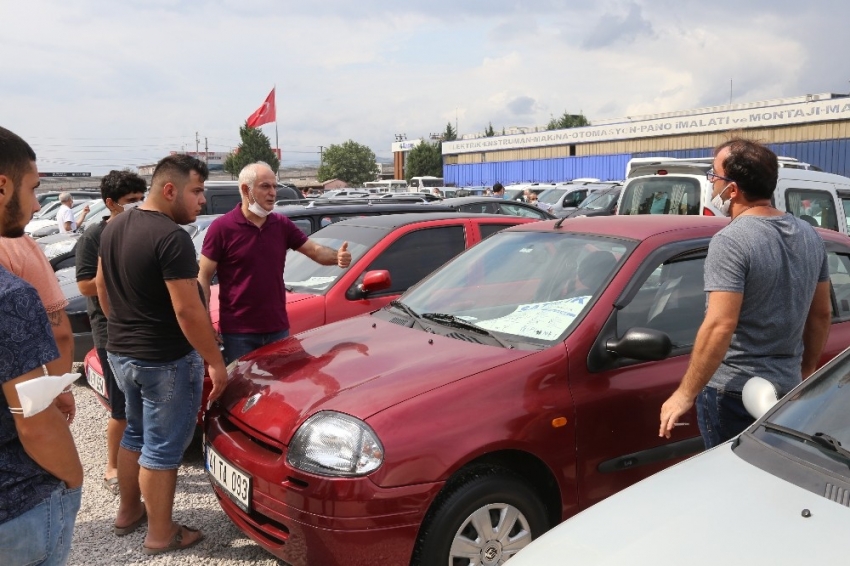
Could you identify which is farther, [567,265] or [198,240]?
[198,240]

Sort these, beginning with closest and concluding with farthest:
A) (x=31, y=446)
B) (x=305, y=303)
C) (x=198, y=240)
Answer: (x=31, y=446), (x=305, y=303), (x=198, y=240)

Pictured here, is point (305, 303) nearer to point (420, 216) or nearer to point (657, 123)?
point (420, 216)

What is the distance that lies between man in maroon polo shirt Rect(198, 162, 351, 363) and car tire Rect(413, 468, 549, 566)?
1.98 meters

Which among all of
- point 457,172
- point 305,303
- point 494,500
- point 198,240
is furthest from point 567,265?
point 457,172

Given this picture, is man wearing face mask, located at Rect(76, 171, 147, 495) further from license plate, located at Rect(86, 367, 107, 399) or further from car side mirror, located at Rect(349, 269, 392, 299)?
car side mirror, located at Rect(349, 269, 392, 299)

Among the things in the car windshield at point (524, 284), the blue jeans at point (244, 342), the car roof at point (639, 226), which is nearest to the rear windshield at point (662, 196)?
the car roof at point (639, 226)

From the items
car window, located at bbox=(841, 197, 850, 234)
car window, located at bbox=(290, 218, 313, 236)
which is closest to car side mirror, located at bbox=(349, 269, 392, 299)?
car window, located at bbox=(290, 218, 313, 236)

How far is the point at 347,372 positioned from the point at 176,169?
135 centimetres

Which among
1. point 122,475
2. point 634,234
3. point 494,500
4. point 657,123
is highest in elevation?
point 657,123

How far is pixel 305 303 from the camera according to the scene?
16.5 ft

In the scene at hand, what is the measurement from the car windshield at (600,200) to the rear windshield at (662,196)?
8023mm

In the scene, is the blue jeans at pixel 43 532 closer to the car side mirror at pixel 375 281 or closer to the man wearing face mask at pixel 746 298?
the man wearing face mask at pixel 746 298

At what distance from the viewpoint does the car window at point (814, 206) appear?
7852mm

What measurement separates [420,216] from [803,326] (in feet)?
11.4
